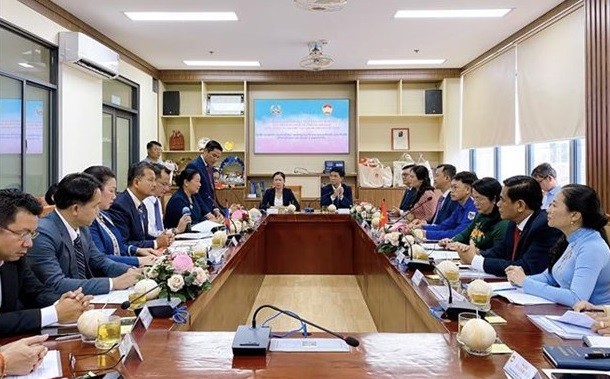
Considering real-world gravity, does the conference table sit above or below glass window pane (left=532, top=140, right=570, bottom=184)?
below

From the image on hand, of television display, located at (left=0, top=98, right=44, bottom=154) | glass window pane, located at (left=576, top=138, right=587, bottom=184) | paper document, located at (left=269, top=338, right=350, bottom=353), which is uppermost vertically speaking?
television display, located at (left=0, top=98, right=44, bottom=154)

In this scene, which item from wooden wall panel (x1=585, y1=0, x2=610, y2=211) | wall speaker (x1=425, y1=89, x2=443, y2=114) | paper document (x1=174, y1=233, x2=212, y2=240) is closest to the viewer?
paper document (x1=174, y1=233, x2=212, y2=240)

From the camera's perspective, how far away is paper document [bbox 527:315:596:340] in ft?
5.59

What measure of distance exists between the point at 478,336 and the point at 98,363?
3.49ft

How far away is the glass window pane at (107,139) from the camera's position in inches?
263

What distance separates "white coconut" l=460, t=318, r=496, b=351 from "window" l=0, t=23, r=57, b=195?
4283 mm

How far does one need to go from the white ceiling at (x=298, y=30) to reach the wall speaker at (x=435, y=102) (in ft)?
2.44

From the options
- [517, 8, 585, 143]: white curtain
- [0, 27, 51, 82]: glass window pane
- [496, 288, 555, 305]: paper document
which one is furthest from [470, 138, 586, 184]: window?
[0, 27, 51, 82]: glass window pane

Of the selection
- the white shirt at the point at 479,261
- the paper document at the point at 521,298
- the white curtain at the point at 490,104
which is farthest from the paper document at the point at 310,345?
the white curtain at the point at 490,104

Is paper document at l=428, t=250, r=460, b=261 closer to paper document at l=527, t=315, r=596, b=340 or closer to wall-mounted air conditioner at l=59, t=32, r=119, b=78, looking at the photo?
paper document at l=527, t=315, r=596, b=340

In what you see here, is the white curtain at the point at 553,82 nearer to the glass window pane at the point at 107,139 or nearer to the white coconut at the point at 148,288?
the white coconut at the point at 148,288

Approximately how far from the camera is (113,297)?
2215 mm

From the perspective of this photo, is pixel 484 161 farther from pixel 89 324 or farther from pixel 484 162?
pixel 89 324

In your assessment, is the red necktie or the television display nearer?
the red necktie
